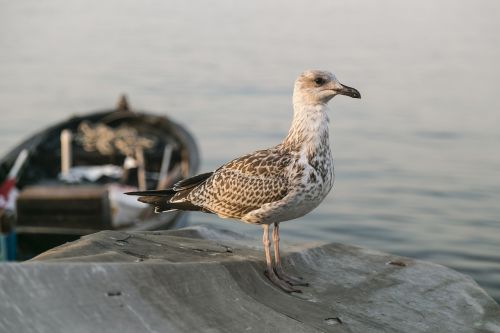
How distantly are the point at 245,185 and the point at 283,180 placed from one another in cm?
44

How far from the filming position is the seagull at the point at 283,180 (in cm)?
594

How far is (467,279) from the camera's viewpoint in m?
6.17

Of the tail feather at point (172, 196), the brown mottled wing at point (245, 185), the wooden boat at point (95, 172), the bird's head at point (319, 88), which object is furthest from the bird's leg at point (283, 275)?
the wooden boat at point (95, 172)

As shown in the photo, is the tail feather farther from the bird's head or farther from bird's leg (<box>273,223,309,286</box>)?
the bird's head

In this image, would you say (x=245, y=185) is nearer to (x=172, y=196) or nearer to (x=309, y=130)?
(x=309, y=130)

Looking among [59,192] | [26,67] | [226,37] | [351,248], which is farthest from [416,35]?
[351,248]

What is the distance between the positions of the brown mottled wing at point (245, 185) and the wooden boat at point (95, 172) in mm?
5943

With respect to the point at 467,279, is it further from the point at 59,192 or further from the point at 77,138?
the point at 77,138

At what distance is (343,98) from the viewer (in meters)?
32.8

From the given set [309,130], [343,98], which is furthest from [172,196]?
[343,98]

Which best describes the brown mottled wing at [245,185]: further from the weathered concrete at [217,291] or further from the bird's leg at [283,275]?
the bird's leg at [283,275]

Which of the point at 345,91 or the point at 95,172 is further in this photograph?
the point at 95,172

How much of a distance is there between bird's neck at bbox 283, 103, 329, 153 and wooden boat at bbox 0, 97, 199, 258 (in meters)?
6.54

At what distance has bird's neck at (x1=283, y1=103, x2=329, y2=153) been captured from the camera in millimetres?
6172
